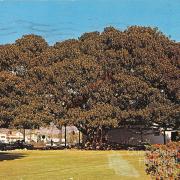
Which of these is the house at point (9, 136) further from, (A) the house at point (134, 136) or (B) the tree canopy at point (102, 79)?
(B) the tree canopy at point (102, 79)

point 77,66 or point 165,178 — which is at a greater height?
point 77,66

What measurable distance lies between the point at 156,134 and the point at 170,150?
4818 centimetres

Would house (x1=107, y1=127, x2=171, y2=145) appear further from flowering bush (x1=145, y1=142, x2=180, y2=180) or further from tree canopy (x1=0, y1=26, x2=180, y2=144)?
flowering bush (x1=145, y1=142, x2=180, y2=180)

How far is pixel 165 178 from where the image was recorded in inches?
466

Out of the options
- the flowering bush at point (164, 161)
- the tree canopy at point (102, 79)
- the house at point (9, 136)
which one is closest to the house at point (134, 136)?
the tree canopy at point (102, 79)

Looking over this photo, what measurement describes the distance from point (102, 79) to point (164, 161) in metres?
37.6

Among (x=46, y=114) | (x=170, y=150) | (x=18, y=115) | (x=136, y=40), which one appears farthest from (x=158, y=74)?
(x=170, y=150)

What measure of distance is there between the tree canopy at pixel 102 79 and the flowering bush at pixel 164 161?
32.5 metres

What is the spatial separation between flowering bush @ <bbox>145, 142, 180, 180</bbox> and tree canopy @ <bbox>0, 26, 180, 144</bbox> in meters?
32.5

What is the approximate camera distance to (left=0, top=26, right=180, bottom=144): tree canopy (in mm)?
46938

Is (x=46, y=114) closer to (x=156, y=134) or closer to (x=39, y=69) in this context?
(x=39, y=69)

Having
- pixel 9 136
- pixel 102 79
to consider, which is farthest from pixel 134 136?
pixel 9 136

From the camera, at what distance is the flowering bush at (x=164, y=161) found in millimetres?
11953

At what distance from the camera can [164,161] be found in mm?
12250
